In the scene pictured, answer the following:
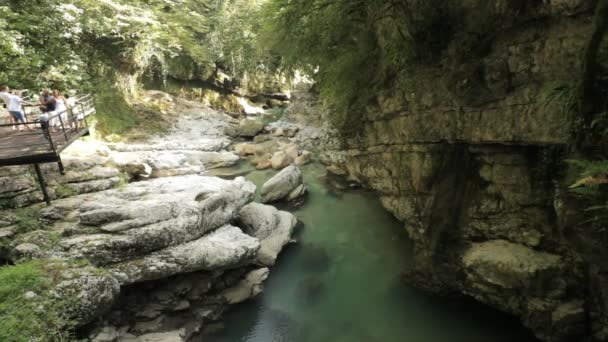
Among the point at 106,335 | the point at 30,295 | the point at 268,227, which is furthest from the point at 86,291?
the point at 268,227

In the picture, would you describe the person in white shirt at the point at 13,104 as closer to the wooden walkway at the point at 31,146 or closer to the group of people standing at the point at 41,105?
the group of people standing at the point at 41,105

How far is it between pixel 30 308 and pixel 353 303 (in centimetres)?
774

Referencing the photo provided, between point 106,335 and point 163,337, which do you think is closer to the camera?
point 106,335

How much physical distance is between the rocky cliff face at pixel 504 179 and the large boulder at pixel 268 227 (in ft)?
15.9

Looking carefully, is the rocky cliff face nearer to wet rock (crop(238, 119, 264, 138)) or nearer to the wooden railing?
the wooden railing

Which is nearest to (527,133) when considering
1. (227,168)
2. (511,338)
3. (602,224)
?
(602,224)

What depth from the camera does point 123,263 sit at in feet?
30.2

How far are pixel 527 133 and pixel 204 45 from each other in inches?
1286

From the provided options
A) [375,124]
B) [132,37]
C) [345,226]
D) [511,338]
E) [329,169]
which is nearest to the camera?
[511,338]

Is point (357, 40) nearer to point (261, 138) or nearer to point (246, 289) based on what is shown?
point (246, 289)

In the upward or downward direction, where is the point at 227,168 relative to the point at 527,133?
downward

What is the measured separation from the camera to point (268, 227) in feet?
44.3

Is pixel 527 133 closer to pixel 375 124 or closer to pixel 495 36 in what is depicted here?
pixel 495 36

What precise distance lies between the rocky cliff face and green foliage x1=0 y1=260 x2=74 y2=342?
882 cm
